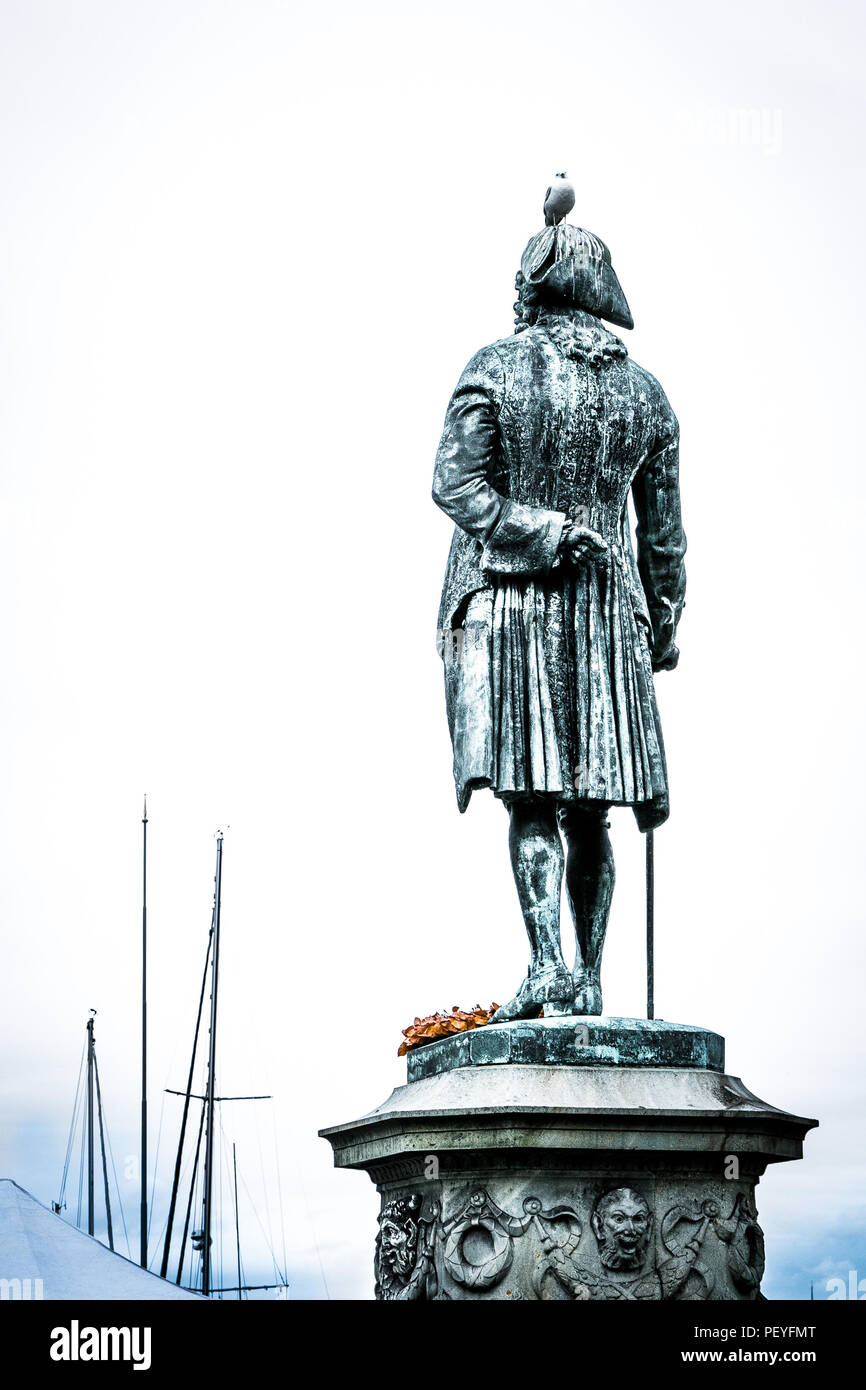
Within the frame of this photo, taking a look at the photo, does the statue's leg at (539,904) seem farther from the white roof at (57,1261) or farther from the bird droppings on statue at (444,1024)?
the white roof at (57,1261)

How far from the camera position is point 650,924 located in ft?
37.7

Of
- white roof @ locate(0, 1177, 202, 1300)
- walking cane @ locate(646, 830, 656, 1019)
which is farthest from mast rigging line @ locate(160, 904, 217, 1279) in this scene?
walking cane @ locate(646, 830, 656, 1019)

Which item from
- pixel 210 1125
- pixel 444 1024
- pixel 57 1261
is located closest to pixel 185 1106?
pixel 210 1125

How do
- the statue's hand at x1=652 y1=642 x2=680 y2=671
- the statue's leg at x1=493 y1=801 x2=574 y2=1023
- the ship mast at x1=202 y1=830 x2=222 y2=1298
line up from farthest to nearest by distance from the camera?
the ship mast at x1=202 y1=830 x2=222 y2=1298
the statue's hand at x1=652 y1=642 x2=680 y2=671
the statue's leg at x1=493 y1=801 x2=574 y2=1023

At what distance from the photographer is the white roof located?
60.7ft

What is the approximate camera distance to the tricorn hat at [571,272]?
1142 cm

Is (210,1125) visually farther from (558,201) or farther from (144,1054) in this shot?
(558,201)

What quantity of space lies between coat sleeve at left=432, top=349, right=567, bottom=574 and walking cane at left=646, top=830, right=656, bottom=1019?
166cm

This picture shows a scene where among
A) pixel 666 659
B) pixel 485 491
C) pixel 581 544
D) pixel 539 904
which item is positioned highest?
pixel 485 491

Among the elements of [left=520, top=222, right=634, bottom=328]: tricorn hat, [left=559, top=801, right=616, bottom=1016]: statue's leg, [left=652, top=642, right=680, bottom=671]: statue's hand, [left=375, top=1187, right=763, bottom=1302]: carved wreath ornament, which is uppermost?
[left=520, top=222, right=634, bottom=328]: tricorn hat

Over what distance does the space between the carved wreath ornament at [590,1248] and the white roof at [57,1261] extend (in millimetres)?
8902

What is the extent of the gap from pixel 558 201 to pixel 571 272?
0.56 metres

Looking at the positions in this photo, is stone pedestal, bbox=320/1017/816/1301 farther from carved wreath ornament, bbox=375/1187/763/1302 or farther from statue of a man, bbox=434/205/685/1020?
statue of a man, bbox=434/205/685/1020
